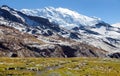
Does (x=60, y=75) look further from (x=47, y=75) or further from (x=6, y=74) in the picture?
(x=6, y=74)

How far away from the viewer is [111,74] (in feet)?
566

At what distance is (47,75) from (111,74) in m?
36.7

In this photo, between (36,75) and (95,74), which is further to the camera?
(95,74)

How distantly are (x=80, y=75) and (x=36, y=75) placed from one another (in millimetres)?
22851

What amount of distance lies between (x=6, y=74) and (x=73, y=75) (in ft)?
111

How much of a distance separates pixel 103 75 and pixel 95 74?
4.66 metres

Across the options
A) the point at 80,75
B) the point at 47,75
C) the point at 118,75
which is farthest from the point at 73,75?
the point at 118,75

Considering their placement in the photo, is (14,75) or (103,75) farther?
(103,75)

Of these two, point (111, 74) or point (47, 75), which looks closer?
point (47, 75)

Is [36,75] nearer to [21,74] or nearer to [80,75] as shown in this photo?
[21,74]

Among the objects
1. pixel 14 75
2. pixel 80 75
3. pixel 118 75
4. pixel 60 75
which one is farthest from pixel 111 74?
pixel 14 75

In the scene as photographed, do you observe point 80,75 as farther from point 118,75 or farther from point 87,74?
point 118,75

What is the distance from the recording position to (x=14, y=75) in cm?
15650

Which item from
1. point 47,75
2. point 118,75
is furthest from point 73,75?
point 118,75
